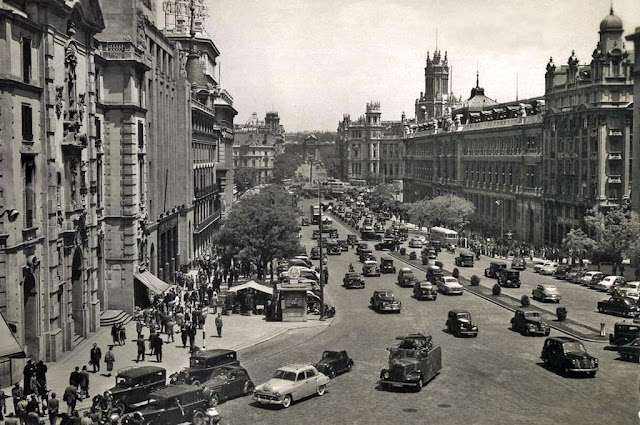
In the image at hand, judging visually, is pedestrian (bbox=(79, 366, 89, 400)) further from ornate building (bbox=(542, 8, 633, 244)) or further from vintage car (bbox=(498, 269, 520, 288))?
ornate building (bbox=(542, 8, 633, 244))

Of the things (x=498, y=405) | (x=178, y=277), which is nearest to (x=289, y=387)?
(x=498, y=405)

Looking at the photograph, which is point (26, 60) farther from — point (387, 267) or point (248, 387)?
point (387, 267)

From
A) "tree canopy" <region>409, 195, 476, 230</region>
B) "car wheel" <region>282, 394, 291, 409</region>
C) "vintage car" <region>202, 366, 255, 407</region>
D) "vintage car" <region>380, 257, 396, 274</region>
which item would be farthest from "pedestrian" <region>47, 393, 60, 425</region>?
"tree canopy" <region>409, 195, 476, 230</region>

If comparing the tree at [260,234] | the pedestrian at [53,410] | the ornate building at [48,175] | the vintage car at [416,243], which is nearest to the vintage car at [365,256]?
the vintage car at [416,243]

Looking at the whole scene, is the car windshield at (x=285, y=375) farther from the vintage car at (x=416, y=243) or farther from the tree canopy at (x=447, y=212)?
the tree canopy at (x=447, y=212)

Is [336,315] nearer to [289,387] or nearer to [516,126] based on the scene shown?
[289,387]

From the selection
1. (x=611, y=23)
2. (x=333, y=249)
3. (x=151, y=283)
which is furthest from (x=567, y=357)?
(x=611, y=23)

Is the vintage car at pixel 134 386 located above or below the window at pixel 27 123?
below
